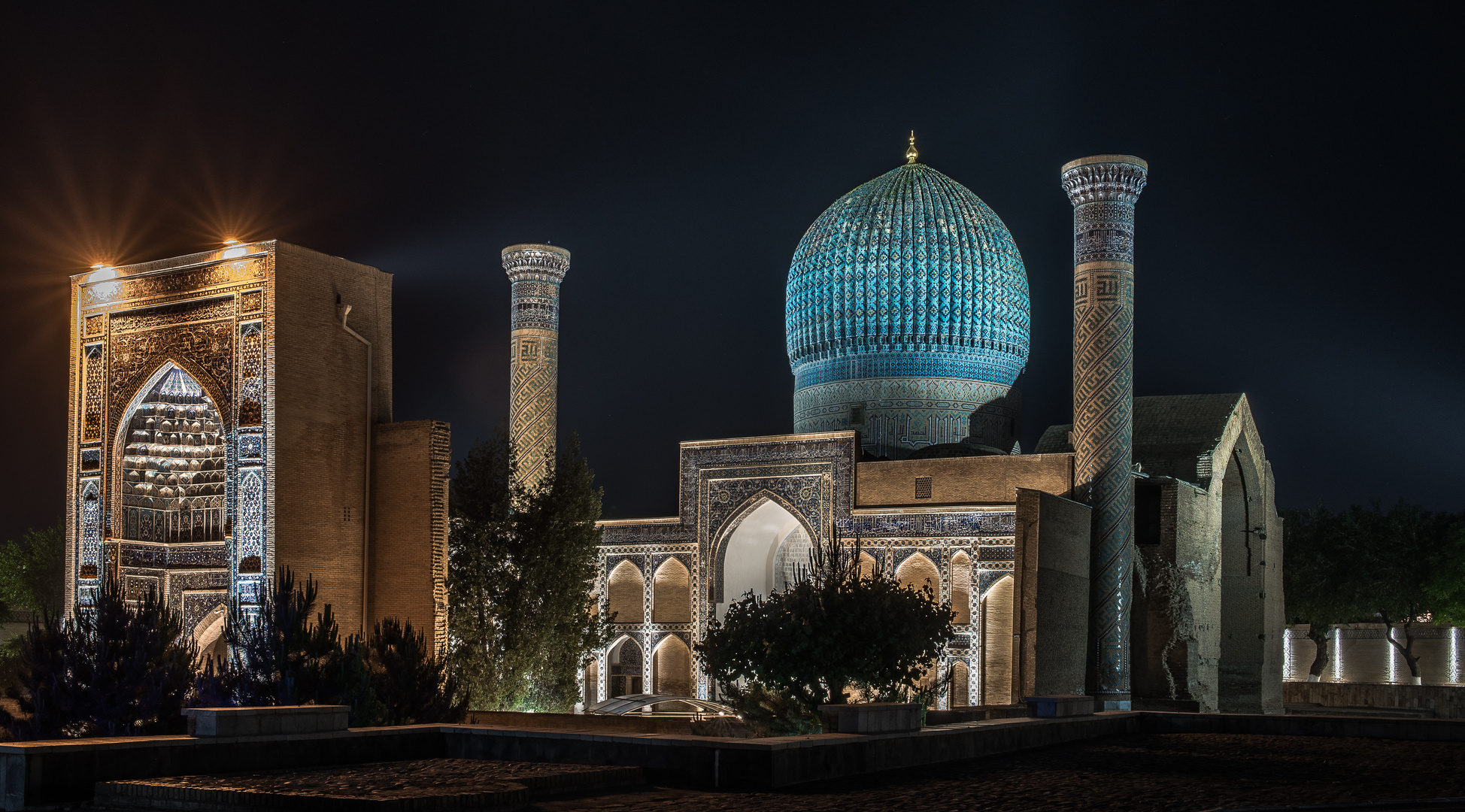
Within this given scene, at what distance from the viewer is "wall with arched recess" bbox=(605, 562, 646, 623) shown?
61.6ft

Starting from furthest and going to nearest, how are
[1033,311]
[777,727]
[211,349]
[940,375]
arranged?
[1033,311] → [940,375] → [211,349] → [777,727]

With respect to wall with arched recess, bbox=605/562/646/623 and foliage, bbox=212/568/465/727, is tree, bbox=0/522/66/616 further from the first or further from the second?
foliage, bbox=212/568/465/727

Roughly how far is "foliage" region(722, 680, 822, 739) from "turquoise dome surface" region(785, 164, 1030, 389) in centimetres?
974

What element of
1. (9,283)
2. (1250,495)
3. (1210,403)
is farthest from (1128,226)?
(9,283)

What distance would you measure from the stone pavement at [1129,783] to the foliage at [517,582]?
6349 millimetres

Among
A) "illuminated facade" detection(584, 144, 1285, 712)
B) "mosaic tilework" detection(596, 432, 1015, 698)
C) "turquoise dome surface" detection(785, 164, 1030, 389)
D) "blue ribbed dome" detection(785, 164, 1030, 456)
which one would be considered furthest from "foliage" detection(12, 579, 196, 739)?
"turquoise dome surface" detection(785, 164, 1030, 389)

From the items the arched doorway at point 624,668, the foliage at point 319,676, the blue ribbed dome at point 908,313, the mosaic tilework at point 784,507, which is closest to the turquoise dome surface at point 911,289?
the blue ribbed dome at point 908,313

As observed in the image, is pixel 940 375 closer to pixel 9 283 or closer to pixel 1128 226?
pixel 1128 226

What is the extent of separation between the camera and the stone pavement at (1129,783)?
5.22m

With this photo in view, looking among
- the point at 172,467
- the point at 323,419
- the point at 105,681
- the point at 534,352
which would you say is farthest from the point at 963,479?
the point at 105,681

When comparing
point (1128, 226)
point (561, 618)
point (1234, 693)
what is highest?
point (1128, 226)

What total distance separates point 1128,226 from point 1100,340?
1337 millimetres

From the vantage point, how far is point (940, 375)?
19.8 metres

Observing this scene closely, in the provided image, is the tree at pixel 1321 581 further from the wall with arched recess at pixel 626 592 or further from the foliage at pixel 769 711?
the foliage at pixel 769 711
